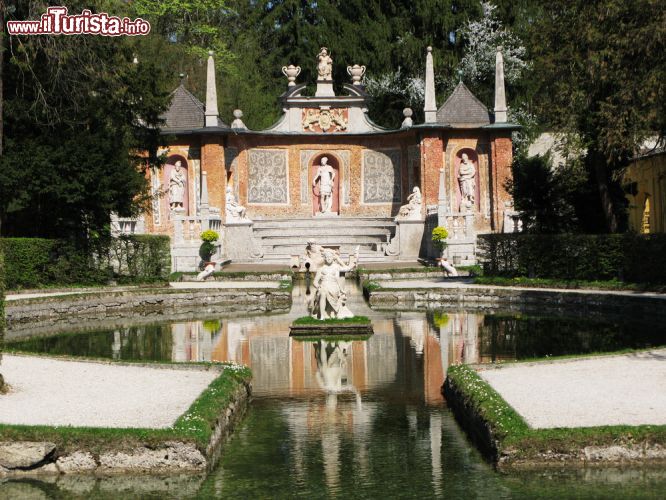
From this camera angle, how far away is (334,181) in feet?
137

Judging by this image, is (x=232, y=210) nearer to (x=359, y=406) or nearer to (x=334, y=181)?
(x=334, y=181)

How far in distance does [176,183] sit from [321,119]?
6021mm

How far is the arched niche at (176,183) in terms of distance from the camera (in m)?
39.7

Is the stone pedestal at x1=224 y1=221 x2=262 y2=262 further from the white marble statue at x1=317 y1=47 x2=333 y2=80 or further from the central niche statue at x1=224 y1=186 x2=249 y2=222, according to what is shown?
the white marble statue at x1=317 y1=47 x2=333 y2=80

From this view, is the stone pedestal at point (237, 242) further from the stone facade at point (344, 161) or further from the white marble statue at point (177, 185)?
the white marble statue at point (177, 185)

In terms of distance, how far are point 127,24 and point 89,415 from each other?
20.1 meters

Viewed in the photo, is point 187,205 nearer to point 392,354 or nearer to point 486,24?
point 486,24

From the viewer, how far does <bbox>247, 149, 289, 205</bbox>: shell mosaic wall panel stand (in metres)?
41.1

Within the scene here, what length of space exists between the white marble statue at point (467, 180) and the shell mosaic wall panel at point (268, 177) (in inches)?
261

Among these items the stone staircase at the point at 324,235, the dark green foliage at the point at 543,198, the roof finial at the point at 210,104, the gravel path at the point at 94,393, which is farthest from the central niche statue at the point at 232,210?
the gravel path at the point at 94,393

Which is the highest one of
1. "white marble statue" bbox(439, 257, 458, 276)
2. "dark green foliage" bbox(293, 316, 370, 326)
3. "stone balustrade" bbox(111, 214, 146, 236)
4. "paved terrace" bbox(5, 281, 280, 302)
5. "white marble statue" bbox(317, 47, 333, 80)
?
"white marble statue" bbox(317, 47, 333, 80)

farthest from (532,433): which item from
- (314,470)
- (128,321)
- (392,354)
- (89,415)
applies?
(128,321)

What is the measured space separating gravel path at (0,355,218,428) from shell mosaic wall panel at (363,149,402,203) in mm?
27100

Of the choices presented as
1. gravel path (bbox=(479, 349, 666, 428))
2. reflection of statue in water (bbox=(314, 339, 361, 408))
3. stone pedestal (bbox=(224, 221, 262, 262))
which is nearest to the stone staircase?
stone pedestal (bbox=(224, 221, 262, 262))
